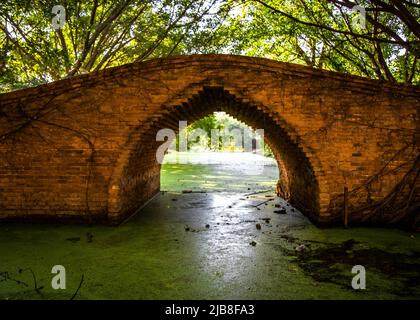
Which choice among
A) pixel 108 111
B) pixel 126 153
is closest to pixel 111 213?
pixel 126 153

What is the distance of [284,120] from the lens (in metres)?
6.82

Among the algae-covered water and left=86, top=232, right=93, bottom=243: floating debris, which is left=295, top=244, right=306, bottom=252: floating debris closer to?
the algae-covered water

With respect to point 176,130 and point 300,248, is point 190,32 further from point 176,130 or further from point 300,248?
point 300,248

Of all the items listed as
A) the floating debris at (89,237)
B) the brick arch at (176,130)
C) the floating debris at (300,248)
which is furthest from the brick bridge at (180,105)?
the floating debris at (300,248)

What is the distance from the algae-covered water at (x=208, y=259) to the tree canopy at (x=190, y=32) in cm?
609

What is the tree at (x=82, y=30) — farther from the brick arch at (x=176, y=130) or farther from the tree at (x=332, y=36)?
the brick arch at (x=176, y=130)

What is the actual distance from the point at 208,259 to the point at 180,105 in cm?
333

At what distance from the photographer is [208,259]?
4996 millimetres

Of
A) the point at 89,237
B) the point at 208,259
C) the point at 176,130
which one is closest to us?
the point at 208,259

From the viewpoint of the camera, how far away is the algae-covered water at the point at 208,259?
3.90 metres

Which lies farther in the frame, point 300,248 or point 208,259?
point 300,248

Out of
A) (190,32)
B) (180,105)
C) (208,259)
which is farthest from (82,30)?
(208,259)
